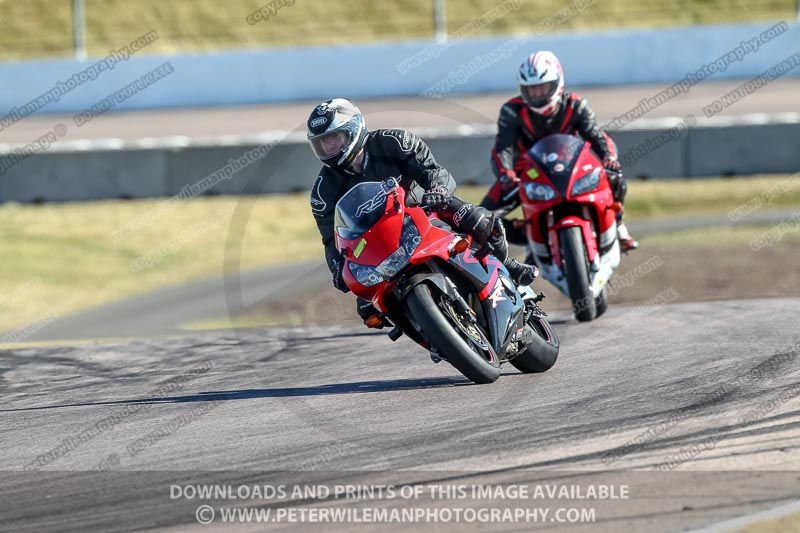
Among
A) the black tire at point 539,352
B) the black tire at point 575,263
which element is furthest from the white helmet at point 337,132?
the black tire at point 575,263

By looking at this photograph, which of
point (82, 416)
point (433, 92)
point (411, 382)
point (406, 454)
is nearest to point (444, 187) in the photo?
point (411, 382)

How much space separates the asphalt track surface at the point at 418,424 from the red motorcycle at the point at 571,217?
0.42 m

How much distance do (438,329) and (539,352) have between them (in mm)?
1205

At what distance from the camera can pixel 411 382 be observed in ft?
24.8

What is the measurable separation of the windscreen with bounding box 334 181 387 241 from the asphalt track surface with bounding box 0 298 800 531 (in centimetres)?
104

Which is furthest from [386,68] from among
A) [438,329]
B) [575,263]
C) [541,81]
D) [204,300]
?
[438,329]

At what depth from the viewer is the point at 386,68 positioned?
1094 inches

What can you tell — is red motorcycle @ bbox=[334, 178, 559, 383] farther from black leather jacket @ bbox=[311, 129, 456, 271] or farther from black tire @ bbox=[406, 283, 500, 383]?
black leather jacket @ bbox=[311, 129, 456, 271]

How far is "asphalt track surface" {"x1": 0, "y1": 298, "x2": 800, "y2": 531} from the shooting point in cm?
514

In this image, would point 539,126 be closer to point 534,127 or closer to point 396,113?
point 534,127

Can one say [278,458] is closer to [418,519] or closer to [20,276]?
[418,519]

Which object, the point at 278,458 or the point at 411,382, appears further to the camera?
the point at 411,382

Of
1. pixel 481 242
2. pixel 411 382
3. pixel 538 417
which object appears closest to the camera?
pixel 538 417

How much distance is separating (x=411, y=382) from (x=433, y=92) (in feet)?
68.3
